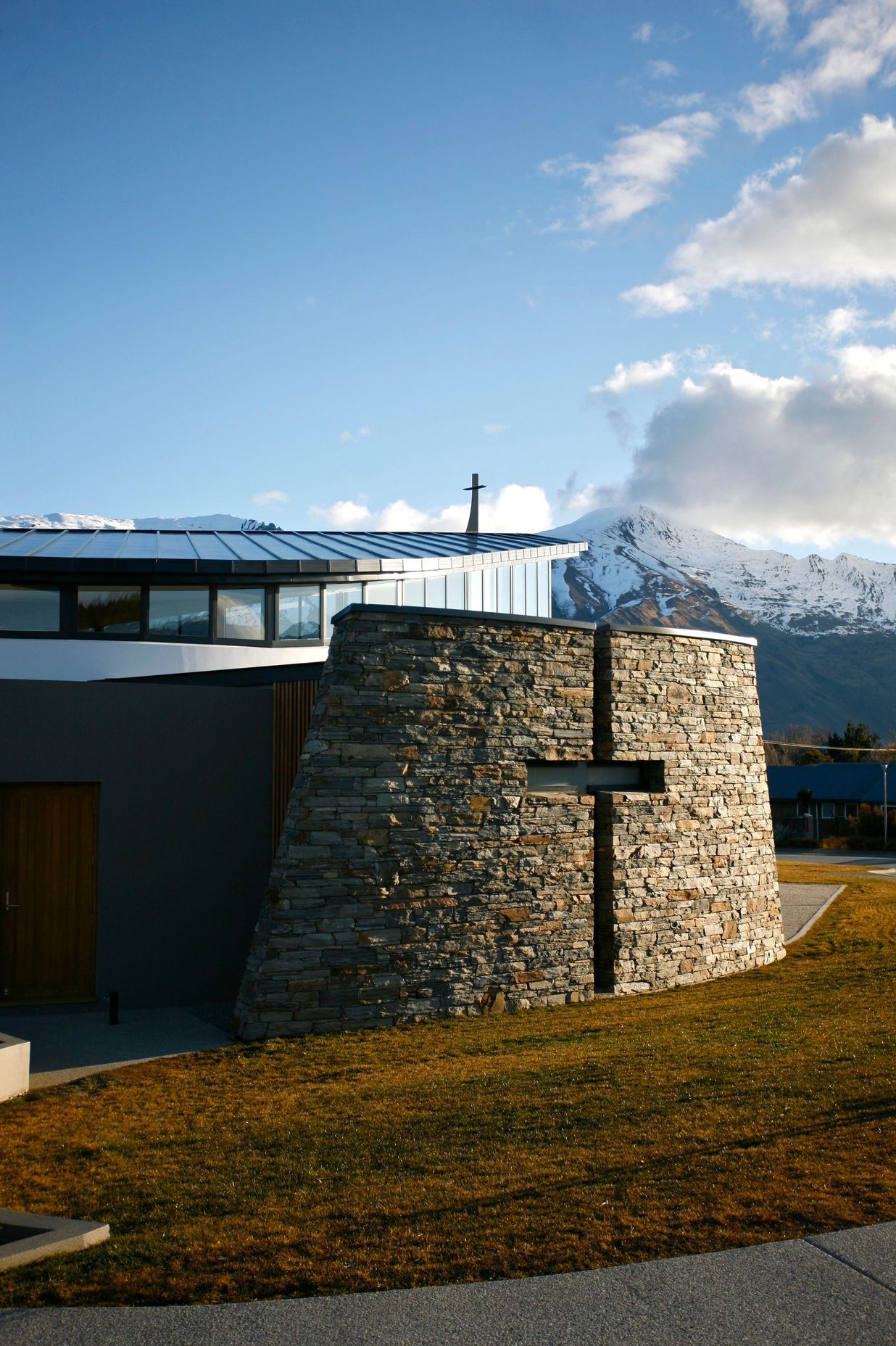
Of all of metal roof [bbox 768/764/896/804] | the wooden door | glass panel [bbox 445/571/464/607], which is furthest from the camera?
metal roof [bbox 768/764/896/804]

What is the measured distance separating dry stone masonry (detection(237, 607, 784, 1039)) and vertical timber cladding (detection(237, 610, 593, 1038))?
0.02 m

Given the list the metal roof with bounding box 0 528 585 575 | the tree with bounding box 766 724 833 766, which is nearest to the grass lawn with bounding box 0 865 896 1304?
the metal roof with bounding box 0 528 585 575

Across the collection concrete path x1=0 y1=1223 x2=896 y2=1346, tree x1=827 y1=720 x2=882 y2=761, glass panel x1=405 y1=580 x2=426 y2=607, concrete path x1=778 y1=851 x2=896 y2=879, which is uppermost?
glass panel x1=405 y1=580 x2=426 y2=607

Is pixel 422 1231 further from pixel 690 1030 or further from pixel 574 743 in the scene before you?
pixel 574 743

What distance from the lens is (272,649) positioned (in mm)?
17641

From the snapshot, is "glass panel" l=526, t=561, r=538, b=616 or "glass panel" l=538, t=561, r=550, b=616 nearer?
"glass panel" l=526, t=561, r=538, b=616

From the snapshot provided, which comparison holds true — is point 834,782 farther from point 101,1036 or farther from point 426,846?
point 101,1036

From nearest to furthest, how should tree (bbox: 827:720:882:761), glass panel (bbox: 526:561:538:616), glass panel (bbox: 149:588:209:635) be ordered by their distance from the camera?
glass panel (bbox: 149:588:209:635)
glass panel (bbox: 526:561:538:616)
tree (bbox: 827:720:882:761)

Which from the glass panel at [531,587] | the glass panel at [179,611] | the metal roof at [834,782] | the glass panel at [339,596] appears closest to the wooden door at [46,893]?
the glass panel at [179,611]

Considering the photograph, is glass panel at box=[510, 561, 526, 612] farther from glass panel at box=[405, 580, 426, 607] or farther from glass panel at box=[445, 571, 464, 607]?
glass panel at box=[405, 580, 426, 607]

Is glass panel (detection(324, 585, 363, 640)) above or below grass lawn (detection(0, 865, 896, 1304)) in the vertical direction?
above

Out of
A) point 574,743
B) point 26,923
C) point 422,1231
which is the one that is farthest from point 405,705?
point 422,1231

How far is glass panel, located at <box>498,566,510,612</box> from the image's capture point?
24.8m

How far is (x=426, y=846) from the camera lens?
11125mm
